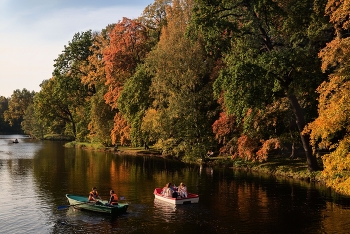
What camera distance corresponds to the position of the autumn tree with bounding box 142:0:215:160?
53.8 m

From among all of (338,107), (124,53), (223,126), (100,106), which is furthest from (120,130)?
(338,107)

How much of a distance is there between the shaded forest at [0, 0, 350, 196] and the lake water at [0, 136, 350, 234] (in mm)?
3631

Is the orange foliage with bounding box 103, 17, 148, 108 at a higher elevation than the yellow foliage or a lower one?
higher

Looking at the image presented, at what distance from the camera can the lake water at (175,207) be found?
2444 cm

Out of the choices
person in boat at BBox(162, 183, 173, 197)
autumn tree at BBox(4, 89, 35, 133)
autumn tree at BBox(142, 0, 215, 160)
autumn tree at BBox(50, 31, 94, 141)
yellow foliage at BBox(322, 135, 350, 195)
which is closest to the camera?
yellow foliage at BBox(322, 135, 350, 195)

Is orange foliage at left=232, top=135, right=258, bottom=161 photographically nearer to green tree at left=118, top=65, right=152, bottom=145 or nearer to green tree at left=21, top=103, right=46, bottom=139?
green tree at left=118, top=65, right=152, bottom=145

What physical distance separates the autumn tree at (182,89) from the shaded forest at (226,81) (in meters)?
0.15

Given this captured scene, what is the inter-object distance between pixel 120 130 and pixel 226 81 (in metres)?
37.4

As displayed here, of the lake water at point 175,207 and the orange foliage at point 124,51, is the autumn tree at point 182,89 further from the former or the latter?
the orange foliage at point 124,51

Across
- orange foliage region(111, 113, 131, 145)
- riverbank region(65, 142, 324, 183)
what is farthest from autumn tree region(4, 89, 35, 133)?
riverbank region(65, 142, 324, 183)

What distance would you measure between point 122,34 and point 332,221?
53.8 m

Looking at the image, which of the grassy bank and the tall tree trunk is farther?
the grassy bank

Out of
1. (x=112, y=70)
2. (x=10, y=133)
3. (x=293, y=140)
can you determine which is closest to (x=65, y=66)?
(x=112, y=70)

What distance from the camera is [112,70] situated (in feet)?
235
